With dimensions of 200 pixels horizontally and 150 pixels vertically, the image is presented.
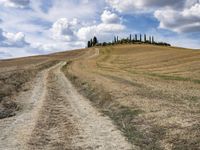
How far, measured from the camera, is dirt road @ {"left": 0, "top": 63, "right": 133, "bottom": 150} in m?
15.6

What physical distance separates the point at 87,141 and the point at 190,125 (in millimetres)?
4233

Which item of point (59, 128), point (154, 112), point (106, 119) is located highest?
point (154, 112)

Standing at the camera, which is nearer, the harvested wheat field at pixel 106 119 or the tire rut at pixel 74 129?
the tire rut at pixel 74 129

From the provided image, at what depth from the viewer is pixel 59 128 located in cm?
1897

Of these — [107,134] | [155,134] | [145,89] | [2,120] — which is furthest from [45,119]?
[145,89]

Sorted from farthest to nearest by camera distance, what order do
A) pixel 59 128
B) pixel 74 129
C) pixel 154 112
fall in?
1. pixel 154 112
2. pixel 59 128
3. pixel 74 129

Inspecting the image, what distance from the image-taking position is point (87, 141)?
1609 cm

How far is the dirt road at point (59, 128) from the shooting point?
51.3ft

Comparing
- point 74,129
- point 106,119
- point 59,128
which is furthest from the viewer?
point 106,119

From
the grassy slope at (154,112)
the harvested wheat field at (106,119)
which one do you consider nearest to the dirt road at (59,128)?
the harvested wheat field at (106,119)

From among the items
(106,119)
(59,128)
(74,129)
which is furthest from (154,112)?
(59,128)

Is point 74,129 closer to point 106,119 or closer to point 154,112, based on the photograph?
point 106,119

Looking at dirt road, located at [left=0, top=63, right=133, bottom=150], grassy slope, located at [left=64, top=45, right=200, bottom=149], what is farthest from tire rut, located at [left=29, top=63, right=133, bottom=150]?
grassy slope, located at [left=64, top=45, right=200, bottom=149]

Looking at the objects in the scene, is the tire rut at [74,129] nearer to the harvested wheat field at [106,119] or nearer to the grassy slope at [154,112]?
the harvested wheat field at [106,119]
